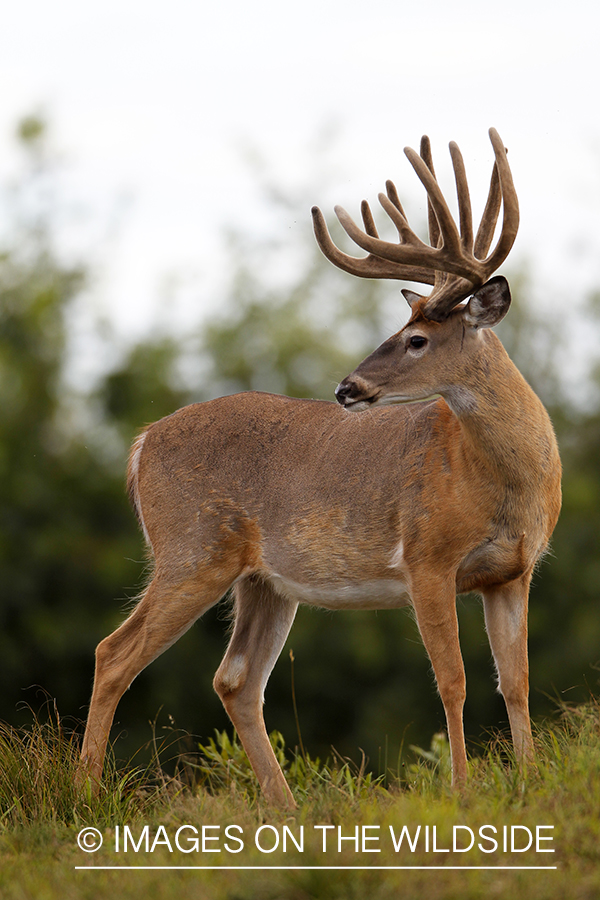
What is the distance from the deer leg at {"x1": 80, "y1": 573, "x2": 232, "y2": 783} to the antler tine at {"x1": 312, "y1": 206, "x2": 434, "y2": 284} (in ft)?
6.04

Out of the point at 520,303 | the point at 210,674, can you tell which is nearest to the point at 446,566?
the point at 210,674

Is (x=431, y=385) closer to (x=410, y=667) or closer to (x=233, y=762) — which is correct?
(x=233, y=762)

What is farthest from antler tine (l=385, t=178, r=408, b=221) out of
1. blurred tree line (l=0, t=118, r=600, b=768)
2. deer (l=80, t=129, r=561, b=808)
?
blurred tree line (l=0, t=118, r=600, b=768)

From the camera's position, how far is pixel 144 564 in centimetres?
2045

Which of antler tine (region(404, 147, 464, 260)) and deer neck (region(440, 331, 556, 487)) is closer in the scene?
antler tine (region(404, 147, 464, 260))

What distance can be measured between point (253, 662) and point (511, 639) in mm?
1552

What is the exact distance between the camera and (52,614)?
20.3 meters

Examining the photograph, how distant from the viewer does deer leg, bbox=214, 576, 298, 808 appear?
20.8ft

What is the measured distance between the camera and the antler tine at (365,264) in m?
5.88

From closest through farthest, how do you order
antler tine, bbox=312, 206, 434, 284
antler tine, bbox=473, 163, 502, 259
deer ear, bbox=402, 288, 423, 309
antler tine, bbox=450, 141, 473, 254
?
1. antler tine, bbox=450, 141, 473, 254
2. antler tine, bbox=473, 163, 502, 259
3. antler tine, bbox=312, 206, 434, 284
4. deer ear, bbox=402, 288, 423, 309

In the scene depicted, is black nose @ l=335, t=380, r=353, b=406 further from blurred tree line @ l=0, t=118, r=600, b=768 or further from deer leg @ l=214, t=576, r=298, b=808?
blurred tree line @ l=0, t=118, r=600, b=768

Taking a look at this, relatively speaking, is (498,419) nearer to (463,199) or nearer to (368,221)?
(463,199)

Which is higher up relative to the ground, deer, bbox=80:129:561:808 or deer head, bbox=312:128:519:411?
deer head, bbox=312:128:519:411

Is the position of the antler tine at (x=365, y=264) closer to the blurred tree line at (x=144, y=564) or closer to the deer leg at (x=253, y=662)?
the deer leg at (x=253, y=662)
